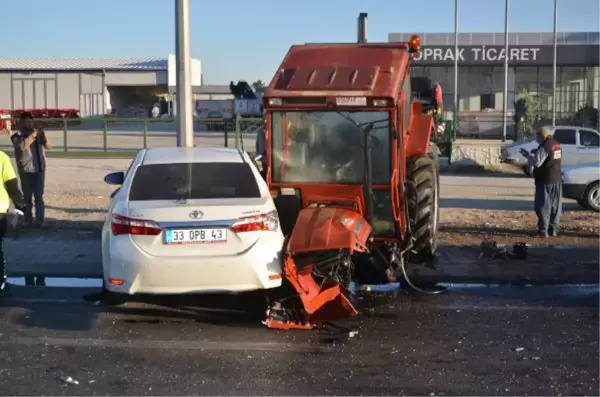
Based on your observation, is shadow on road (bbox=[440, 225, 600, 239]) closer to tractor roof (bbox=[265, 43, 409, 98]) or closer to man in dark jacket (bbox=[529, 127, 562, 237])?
man in dark jacket (bbox=[529, 127, 562, 237])

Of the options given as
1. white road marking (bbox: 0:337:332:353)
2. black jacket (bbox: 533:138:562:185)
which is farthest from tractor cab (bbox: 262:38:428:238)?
black jacket (bbox: 533:138:562:185)

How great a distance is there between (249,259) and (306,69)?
102 inches

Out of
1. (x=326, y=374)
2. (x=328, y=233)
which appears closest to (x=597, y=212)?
(x=328, y=233)

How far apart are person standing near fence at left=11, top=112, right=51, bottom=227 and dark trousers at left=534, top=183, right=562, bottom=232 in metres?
7.67

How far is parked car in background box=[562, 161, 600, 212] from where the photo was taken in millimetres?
15109

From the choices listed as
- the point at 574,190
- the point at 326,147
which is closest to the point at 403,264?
the point at 326,147

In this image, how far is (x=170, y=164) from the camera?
28.6 feet

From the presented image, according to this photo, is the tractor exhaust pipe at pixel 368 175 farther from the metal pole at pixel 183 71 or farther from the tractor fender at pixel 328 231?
the metal pole at pixel 183 71

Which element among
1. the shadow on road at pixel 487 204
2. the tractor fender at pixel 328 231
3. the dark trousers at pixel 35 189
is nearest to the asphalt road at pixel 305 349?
the tractor fender at pixel 328 231

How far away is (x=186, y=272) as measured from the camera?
761cm

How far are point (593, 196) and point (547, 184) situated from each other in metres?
2.93

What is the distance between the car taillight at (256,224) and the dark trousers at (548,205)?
19.9 feet

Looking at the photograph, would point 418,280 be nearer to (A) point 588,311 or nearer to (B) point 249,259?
(A) point 588,311

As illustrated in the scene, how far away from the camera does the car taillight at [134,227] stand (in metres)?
7.64
